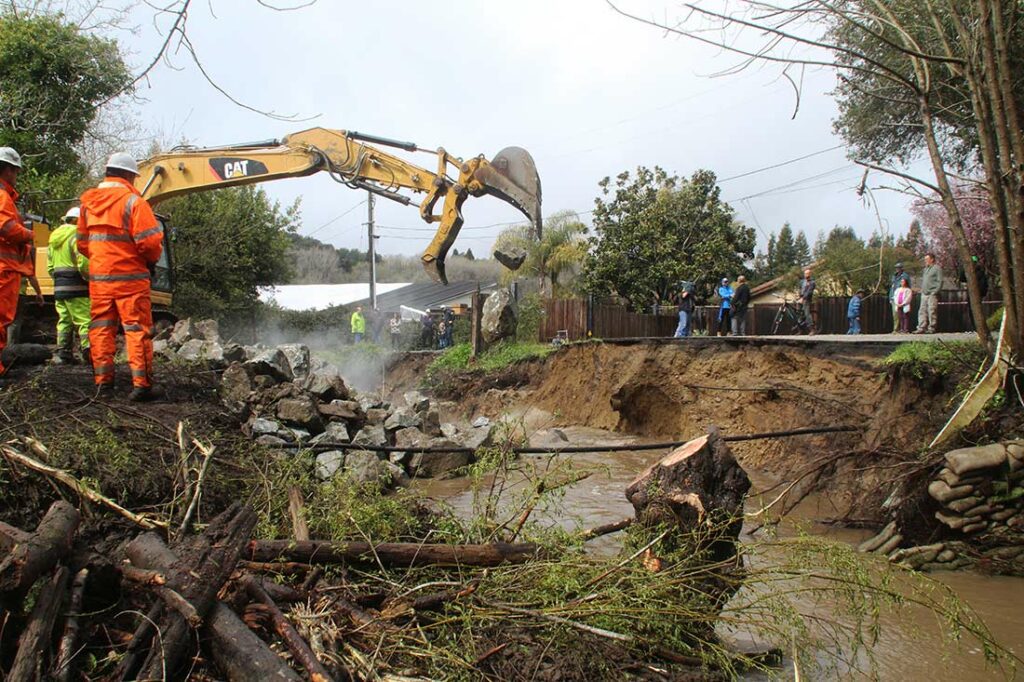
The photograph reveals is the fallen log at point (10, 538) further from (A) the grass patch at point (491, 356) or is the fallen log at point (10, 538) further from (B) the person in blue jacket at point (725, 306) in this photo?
(B) the person in blue jacket at point (725, 306)

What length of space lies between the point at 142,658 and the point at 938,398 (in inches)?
306

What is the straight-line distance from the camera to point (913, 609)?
5.00m

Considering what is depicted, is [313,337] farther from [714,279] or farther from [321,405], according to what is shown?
[321,405]

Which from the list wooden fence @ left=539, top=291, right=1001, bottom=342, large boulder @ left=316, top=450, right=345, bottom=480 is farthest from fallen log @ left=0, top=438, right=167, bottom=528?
wooden fence @ left=539, top=291, right=1001, bottom=342

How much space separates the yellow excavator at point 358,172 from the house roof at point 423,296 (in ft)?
86.9

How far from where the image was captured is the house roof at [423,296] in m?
38.2

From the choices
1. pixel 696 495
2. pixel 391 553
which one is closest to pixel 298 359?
pixel 391 553

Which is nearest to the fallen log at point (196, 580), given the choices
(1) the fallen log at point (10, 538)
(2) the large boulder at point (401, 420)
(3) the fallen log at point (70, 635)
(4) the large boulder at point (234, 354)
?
(3) the fallen log at point (70, 635)

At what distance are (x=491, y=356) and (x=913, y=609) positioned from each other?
1328cm

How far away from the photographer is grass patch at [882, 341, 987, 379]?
293 inches

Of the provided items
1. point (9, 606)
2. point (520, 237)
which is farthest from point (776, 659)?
point (520, 237)

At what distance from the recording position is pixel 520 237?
3136 cm

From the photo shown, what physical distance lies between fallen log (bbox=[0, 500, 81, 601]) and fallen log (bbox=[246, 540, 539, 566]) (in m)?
0.76

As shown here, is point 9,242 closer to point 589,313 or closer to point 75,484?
point 75,484
